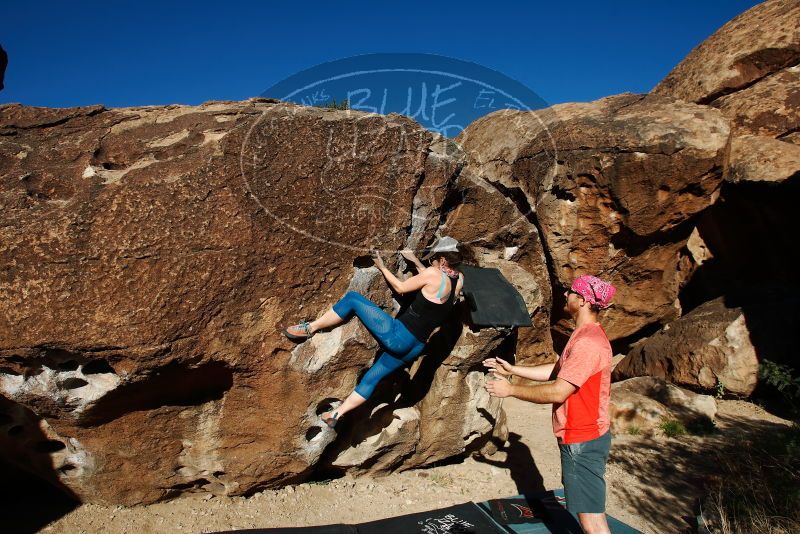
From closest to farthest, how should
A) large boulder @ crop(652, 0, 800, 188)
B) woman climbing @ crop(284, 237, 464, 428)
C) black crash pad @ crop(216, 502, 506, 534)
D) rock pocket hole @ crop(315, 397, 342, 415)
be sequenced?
black crash pad @ crop(216, 502, 506, 534) → woman climbing @ crop(284, 237, 464, 428) → rock pocket hole @ crop(315, 397, 342, 415) → large boulder @ crop(652, 0, 800, 188)

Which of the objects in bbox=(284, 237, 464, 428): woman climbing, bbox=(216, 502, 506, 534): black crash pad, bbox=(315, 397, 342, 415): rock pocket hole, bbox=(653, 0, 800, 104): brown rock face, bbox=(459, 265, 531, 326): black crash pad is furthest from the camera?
bbox=(653, 0, 800, 104): brown rock face

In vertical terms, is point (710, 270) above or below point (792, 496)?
above

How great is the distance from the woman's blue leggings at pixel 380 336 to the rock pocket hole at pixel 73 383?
165 centimetres

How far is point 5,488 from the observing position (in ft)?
13.9

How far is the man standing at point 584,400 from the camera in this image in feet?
8.93

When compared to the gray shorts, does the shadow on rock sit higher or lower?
lower

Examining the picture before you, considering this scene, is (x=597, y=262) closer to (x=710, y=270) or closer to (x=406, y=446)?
(x=710, y=270)

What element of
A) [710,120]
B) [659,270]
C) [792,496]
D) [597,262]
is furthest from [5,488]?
[710,120]

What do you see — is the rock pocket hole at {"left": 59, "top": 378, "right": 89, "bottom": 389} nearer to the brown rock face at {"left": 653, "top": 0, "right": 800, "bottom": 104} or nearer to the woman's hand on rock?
the woman's hand on rock

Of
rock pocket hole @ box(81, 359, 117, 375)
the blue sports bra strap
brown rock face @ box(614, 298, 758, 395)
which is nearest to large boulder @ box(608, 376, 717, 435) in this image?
brown rock face @ box(614, 298, 758, 395)

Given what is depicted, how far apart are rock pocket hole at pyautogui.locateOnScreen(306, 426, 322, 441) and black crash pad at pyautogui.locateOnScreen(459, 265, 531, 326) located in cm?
145

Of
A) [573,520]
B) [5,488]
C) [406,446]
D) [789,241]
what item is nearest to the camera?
[573,520]

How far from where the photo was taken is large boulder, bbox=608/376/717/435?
18.7 feet

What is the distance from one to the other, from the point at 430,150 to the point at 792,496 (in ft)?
11.8
